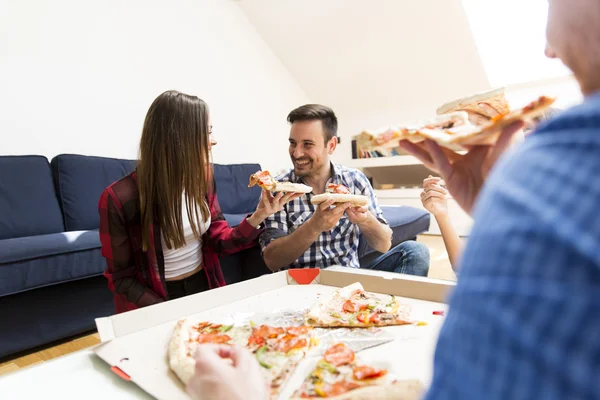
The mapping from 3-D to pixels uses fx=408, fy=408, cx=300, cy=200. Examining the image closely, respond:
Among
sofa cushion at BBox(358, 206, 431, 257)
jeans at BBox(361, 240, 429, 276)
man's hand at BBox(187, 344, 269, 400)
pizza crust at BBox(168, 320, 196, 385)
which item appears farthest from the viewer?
sofa cushion at BBox(358, 206, 431, 257)

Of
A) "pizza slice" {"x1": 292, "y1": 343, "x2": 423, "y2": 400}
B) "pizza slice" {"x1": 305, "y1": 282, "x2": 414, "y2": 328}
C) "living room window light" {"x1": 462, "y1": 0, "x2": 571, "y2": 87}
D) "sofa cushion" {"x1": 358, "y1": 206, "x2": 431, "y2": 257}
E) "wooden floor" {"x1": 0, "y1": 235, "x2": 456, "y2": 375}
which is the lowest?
"sofa cushion" {"x1": 358, "y1": 206, "x2": 431, "y2": 257}

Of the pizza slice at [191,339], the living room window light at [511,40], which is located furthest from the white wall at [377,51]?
the pizza slice at [191,339]

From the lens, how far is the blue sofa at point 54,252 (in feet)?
7.07

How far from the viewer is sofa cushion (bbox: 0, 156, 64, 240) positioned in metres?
2.67

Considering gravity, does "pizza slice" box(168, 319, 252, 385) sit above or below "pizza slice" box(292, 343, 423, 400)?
above

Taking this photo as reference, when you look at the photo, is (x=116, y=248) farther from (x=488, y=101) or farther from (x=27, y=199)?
(x=27, y=199)

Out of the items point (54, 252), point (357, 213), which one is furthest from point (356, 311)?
point (54, 252)

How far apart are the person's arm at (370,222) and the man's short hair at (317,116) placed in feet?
0.97

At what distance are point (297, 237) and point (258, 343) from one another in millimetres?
832

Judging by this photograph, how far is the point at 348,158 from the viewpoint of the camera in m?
6.54

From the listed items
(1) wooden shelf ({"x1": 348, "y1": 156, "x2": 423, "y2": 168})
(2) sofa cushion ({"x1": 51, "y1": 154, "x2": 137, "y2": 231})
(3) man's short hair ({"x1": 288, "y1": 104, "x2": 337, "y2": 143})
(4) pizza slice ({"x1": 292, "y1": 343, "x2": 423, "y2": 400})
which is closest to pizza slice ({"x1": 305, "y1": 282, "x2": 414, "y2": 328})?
(4) pizza slice ({"x1": 292, "y1": 343, "x2": 423, "y2": 400})

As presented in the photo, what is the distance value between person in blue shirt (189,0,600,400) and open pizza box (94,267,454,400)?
0.39 meters

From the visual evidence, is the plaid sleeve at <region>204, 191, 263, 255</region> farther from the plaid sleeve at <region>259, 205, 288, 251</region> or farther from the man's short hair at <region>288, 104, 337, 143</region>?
the man's short hair at <region>288, 104, 337, 143</region>

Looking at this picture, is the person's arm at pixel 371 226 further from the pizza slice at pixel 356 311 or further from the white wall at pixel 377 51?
the white wall at pixel 377 51
